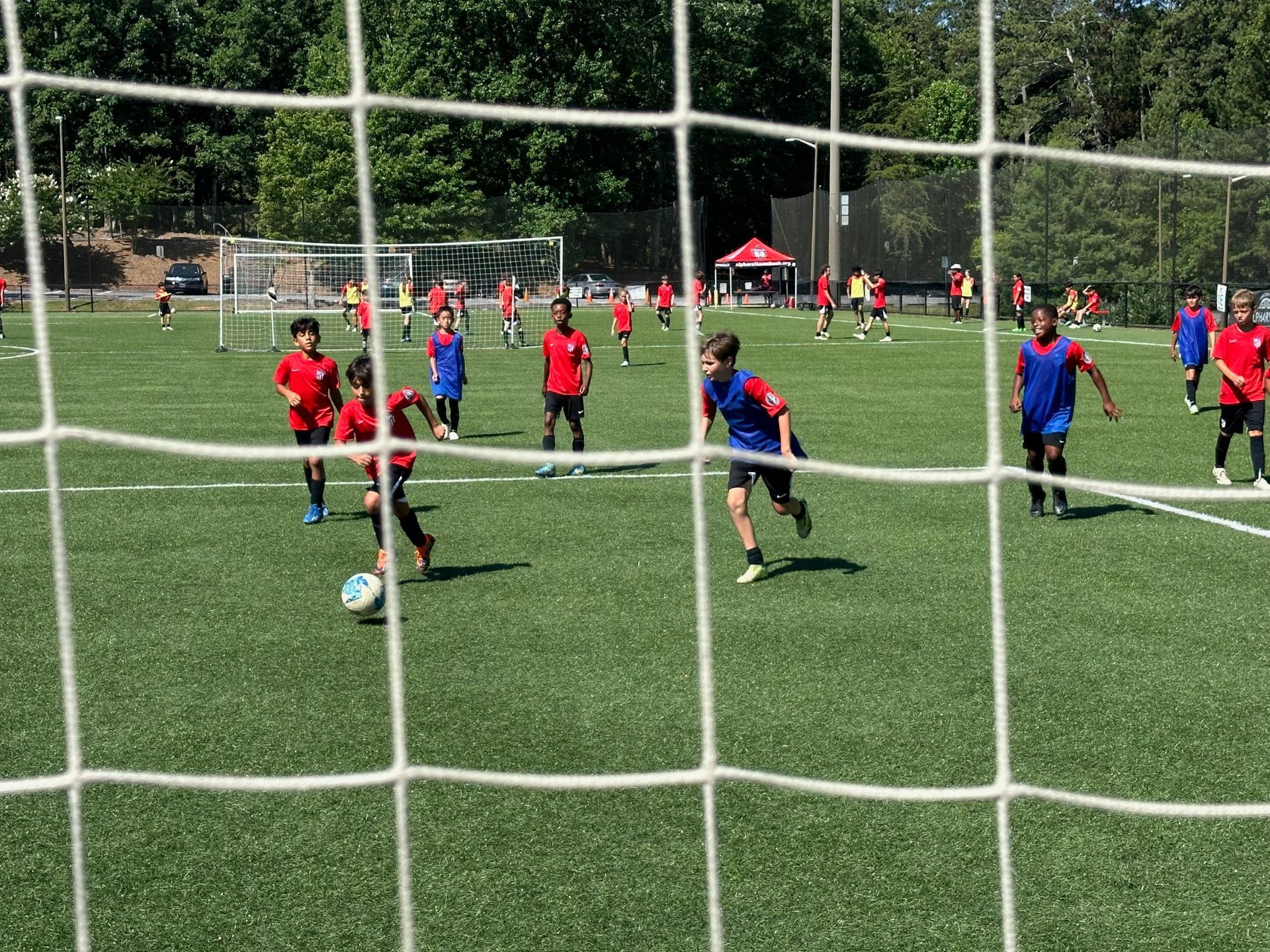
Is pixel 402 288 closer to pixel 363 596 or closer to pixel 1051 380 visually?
pixel 1051 380

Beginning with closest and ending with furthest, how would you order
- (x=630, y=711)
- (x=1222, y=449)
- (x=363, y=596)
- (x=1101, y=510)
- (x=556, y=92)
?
(x=630, y=711)
(x=363, y=596)
(x=1101, y=510)
(x=1222, y=449)
(x=556, y=92)

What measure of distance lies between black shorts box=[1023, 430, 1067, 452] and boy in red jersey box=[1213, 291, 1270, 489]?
68.8 inches

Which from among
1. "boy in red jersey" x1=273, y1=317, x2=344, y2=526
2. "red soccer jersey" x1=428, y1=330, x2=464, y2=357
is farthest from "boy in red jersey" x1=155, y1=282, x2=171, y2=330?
"boy in red jersey" x1=273, y1=317, x2=344, y2=526

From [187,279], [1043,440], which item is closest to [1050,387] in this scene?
[1043,440]

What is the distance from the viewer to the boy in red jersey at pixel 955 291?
130 ft

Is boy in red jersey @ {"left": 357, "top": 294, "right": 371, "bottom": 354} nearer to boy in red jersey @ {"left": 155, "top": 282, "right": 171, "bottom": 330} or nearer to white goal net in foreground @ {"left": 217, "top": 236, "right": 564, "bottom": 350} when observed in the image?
white goal net in foreground @ {"left": 217, "top": 236, "right": 564, "bottom": 350}

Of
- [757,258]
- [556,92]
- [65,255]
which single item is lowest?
[757,258]

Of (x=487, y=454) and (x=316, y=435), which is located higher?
(x=487, y=454)

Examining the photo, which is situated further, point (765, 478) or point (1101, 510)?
point (1101, 510)

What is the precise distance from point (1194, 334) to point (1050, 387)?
6.81 m

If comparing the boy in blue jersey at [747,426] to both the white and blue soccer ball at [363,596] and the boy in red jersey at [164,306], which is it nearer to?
the white and blue soccer ball at [363,596]

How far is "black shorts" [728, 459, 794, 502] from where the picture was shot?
9.28m

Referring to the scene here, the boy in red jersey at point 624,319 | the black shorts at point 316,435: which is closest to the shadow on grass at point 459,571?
the black shorts at point 316,435

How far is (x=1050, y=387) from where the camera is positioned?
36.9 ft
